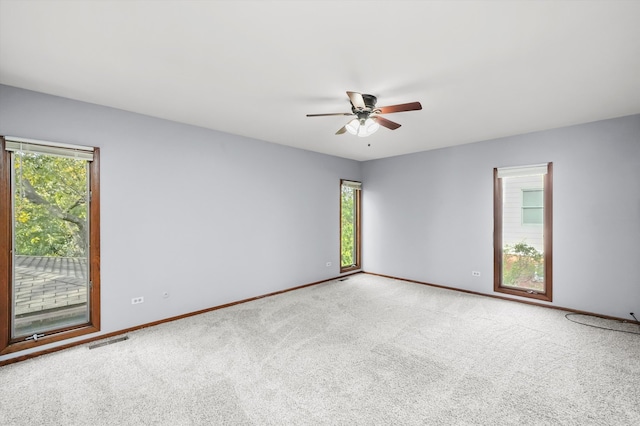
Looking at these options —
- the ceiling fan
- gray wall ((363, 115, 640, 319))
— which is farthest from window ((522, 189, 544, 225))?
the ceiling fan

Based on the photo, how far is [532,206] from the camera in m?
4.36

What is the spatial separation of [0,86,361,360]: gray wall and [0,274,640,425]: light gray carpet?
55 cm

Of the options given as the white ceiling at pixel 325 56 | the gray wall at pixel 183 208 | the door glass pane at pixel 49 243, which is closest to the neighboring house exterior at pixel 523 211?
the white ceiling at pixel 325 56

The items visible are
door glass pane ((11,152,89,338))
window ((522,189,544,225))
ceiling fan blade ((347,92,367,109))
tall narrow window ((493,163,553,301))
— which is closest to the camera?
ceiling fan blade ((347,92,367,109))

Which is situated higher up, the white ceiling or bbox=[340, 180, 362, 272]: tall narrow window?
the white ceiling

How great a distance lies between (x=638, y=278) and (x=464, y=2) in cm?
419

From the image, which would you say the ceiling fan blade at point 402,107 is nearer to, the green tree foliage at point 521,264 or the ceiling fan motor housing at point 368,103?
the ceiling fan motor housing at point 368,103

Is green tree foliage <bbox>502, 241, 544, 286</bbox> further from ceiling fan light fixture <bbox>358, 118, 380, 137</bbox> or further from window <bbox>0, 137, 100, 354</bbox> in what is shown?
window <bbox>0, 137, 100, 354</bbox>

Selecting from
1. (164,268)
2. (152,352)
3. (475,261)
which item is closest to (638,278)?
(475,261)

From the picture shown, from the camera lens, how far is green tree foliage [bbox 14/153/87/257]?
279 cm

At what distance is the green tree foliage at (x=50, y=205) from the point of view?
2785 millimetres

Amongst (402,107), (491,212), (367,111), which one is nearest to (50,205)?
(367,111)

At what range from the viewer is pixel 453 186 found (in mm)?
5066

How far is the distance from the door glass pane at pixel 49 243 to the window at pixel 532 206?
599 centimetres
